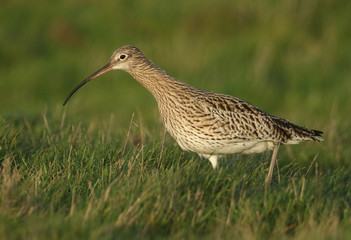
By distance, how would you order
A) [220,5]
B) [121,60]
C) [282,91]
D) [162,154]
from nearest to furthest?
[162,154] < [121,60] < [282,91] < [220,5]

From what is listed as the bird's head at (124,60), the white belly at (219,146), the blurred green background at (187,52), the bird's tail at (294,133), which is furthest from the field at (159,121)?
the bird's head at (124,60)

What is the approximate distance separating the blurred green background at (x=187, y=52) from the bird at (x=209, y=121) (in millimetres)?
3502

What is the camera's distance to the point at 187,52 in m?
14.5

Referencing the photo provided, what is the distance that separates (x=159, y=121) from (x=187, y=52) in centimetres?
736

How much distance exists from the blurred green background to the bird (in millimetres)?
3502

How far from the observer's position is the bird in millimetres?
6691

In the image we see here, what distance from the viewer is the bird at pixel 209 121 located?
669 cm

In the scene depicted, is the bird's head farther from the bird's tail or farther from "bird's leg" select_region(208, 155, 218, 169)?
the bird's tail

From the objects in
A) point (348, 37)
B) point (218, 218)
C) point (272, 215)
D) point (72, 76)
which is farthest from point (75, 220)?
point (348, 37)

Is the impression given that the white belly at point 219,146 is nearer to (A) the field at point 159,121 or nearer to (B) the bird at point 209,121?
(B) the bird at point 209,121

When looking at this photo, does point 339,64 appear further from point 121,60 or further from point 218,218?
point 218,218

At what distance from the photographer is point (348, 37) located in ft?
47.6

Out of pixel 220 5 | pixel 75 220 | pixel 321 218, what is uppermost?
pixel 220 5

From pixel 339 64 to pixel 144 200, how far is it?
9602 mm
